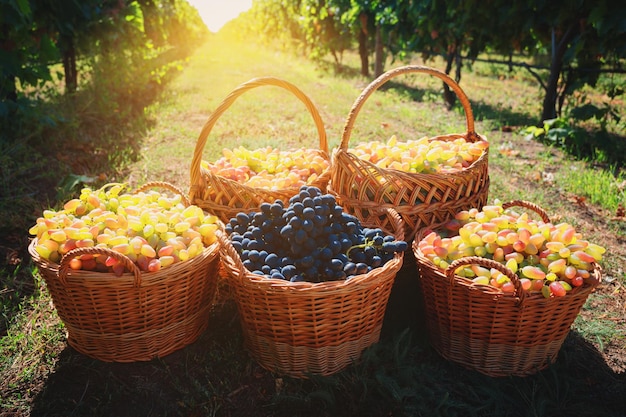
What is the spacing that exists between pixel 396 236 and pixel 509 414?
855 millimetres

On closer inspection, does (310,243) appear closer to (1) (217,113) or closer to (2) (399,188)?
(2) (399,188)

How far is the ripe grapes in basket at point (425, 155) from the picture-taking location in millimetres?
2619

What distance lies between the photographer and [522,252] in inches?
86.3


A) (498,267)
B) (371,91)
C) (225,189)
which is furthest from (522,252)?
(225,189)

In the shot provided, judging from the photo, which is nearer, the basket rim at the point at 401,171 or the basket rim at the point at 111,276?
the basket rim at the point at 111,276

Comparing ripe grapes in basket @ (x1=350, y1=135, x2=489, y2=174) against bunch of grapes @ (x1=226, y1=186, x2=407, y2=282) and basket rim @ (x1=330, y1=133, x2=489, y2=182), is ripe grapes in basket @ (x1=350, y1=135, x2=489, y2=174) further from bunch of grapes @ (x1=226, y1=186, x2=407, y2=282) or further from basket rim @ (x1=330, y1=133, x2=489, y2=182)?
bunch of grapes @ (x1=226, y1=186, x2=407, y2=282)

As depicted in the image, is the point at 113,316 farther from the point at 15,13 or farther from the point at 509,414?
the point at 15,13

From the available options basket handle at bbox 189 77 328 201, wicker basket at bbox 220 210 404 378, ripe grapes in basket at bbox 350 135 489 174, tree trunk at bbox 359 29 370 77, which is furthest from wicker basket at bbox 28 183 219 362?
tree trunk at bbox 359 29 370 77

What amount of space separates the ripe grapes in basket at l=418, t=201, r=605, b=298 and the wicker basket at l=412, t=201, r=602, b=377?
4 centimetres

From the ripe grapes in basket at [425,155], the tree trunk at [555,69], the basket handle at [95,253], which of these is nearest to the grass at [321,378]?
the basket handle at [95,253]

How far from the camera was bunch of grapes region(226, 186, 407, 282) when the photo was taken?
2002 mm

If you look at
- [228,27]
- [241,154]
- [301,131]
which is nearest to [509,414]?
[241,154]

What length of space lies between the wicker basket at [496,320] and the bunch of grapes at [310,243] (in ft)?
0.94

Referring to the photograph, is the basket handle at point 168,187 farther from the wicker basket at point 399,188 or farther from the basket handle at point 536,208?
the basket handle at point 536,208
